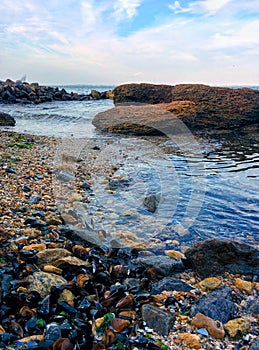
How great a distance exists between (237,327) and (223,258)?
3.47 ft

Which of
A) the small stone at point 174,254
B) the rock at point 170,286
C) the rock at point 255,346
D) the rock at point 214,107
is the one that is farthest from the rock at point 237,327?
the rock at point 214,107

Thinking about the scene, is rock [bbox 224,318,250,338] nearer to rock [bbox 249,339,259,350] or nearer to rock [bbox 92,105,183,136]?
rock [bbox 249,339,259,350]

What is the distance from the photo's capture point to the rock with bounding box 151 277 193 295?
117 inches

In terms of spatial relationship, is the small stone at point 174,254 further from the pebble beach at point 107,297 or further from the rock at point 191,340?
the rock at point 191,340

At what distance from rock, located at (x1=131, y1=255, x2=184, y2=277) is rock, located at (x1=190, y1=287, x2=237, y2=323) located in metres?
0.56

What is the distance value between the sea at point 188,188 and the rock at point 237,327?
5.25ft

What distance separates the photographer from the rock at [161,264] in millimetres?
3303

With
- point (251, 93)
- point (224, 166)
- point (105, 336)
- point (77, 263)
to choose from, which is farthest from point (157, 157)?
point (251, 93)

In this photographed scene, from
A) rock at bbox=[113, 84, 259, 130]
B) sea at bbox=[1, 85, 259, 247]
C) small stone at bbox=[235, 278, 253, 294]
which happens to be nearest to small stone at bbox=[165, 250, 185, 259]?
sea at bbox=[1, 85, 259, 247]

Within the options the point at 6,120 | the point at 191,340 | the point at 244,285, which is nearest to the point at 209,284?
the point at 244,285

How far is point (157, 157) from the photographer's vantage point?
9.16 m

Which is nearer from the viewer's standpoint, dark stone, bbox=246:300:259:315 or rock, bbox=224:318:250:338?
rock, bbox=224:318:250:338

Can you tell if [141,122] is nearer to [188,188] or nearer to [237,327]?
[188,188]

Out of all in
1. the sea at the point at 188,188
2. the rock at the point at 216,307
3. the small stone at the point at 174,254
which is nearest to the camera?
the rock at the point at 216,307
